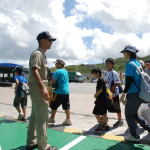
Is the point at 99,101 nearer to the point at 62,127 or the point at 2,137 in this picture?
the point at 62,127

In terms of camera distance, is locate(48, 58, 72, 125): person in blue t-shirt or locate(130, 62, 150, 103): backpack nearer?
locate(130, 62, 150, 103): backpack

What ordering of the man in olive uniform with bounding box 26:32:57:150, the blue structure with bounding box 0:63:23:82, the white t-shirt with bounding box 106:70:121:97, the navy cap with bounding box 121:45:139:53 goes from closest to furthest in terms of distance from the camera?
the man in olive uniform with bounding box 26:32:57:150
the navy cap with bounding box 121:45:139:53
the white t-shirt with bounding box 106:70:121:97
the blue structure with bounding box 0:63:23:82

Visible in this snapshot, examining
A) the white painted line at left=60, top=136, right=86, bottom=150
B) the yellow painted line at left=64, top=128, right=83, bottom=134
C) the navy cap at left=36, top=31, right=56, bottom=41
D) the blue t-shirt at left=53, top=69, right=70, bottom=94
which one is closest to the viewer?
the navy cap at left=36, top=31, right=56, bottom=41

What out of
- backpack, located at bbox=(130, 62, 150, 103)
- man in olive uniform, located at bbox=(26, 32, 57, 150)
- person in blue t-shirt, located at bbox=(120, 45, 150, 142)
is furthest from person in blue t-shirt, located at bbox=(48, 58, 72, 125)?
backpack, located at bbox=(130, 62, 150, 103)

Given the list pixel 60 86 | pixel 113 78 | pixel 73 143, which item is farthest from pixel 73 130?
pixel 113 78

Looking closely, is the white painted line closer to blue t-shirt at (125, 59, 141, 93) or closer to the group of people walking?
the group of people walking

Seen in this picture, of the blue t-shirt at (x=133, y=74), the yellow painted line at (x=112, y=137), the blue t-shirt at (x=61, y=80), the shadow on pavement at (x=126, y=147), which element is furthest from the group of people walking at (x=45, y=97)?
the blue t-shirt at (x=61, y=80)

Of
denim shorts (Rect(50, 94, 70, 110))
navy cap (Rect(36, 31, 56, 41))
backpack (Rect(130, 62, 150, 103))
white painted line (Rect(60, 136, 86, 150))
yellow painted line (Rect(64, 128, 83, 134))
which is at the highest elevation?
navy cap (Rect(36, 31, 56, 41))

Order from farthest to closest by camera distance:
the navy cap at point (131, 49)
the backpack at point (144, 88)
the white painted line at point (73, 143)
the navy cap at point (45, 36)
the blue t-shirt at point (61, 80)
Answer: the blue t-shirt at point (61, 80) → the navy cap at point (131, 49) → the white painted line at point (73, 143) → the backpack at point (144, 88) → the navy cap at point (45, 36)

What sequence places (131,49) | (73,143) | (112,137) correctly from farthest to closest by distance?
(112,137)
(73,143)
(131,49)

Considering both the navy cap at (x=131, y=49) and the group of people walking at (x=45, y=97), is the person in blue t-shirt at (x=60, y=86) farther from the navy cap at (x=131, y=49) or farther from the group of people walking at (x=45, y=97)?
the navy cap at (x=131, y=49)

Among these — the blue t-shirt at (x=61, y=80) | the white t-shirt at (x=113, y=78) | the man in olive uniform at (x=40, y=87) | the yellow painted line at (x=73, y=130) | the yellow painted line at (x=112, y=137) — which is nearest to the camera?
the man in olive uniform at (x=40, y=87)

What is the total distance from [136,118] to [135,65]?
1009 millimetres

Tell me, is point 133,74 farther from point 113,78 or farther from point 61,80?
point 61,80
